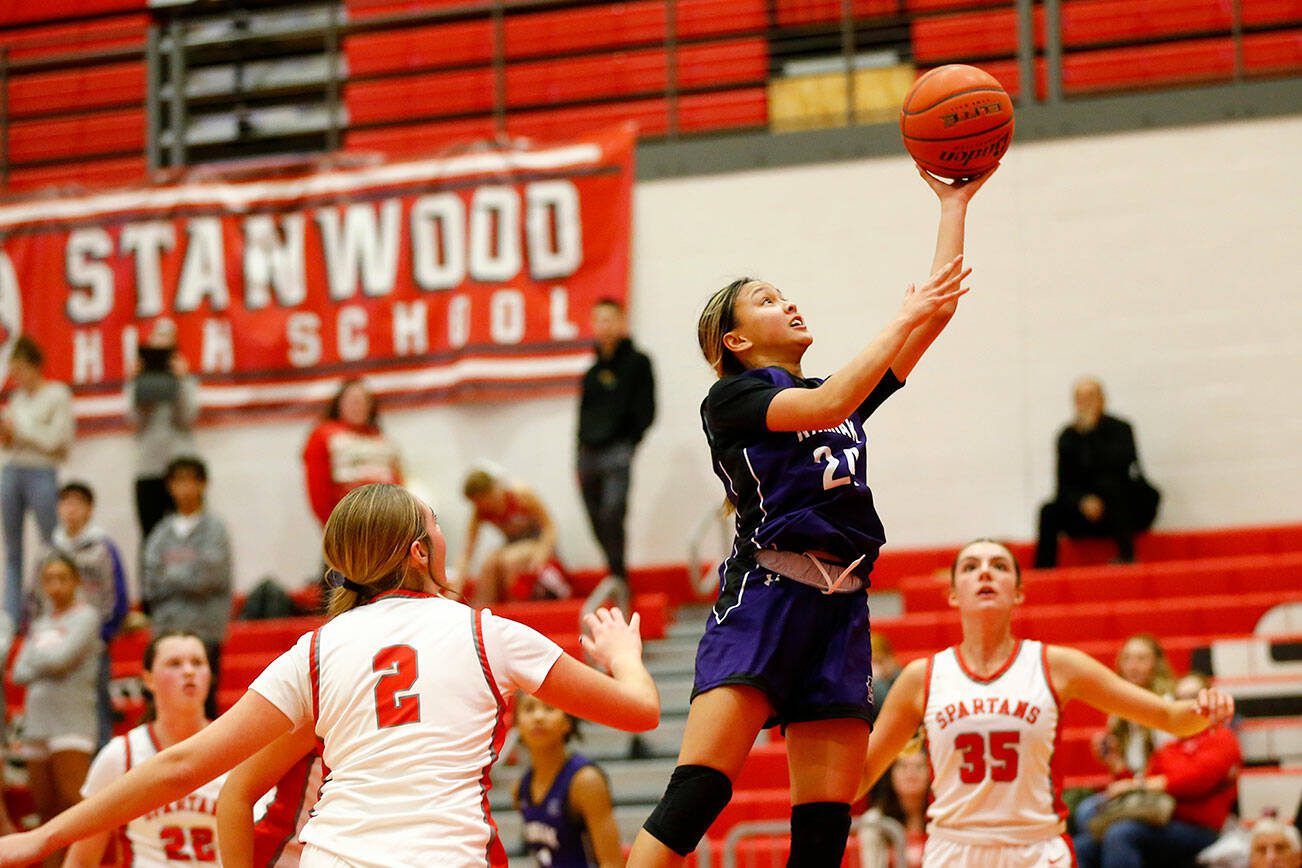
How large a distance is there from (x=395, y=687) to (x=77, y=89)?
38.6ft

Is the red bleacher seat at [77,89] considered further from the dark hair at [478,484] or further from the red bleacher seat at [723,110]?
the dark hair at [478,484]

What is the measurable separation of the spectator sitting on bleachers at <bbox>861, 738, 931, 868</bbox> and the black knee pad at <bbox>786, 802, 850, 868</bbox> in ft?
11.5

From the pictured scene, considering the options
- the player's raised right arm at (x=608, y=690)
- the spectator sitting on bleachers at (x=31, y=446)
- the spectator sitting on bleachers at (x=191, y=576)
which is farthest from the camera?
the spectator sitting on bleachers at (x=31, y=446)

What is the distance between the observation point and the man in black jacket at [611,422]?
9922mm

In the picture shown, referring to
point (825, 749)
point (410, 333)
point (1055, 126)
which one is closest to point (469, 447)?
A: point (410, 333)

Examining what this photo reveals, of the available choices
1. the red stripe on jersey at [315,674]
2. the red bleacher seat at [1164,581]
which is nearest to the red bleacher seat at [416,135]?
the red bleacher seat at [1164,581]

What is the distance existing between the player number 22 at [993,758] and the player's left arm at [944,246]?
4.54ft

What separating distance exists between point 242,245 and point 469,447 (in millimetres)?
2323

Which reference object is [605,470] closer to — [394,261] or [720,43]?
[394,261]

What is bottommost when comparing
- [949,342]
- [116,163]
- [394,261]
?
[949,342]

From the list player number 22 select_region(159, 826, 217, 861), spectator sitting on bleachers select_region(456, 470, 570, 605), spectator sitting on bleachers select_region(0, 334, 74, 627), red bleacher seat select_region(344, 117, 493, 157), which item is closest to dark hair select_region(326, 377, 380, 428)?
spectator sitting on bleachers select_region(456, 470, 570, 605)

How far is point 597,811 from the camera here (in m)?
6.02

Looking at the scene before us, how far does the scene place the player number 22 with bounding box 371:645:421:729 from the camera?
3070mm

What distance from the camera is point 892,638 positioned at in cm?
891
